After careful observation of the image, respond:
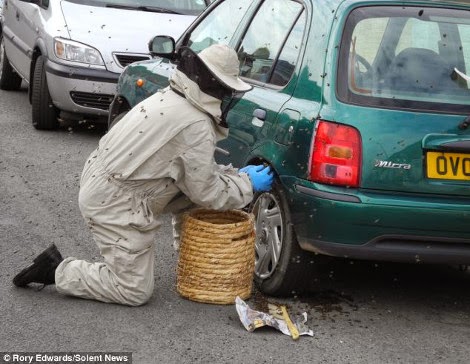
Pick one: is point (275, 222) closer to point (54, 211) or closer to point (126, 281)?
point (126, 281)

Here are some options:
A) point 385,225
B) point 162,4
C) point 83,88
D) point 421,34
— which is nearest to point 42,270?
point 385,225

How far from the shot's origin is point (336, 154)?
5301 mm

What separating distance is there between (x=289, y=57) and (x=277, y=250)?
42.7 inches

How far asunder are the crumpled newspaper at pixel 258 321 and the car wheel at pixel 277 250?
34 centimetres

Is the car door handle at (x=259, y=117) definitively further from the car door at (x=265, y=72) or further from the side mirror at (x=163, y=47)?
the side mirror at (x=163, y=47)

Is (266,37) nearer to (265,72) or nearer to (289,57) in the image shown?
(265,72)

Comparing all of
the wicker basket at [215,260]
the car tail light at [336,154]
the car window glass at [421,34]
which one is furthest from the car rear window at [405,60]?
the wicker basket at [215,260]

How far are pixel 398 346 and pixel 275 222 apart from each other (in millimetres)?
1014

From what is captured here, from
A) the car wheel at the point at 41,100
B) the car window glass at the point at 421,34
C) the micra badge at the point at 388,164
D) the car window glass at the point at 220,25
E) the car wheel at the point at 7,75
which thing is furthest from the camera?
the car wheel at the point at 7,75

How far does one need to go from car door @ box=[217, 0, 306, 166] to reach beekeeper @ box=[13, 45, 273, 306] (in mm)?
332

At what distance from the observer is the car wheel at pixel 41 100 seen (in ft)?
34.4

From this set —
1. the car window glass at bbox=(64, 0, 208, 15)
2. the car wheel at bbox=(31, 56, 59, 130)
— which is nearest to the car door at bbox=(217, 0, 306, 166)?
the car wheel at bbox=(31, 56, 59, 130)

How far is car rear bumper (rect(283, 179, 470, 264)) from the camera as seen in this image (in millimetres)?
5270

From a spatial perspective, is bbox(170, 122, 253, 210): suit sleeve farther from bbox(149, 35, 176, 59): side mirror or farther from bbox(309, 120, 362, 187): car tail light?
bbox(149, 35, 176, 59): side mirror
